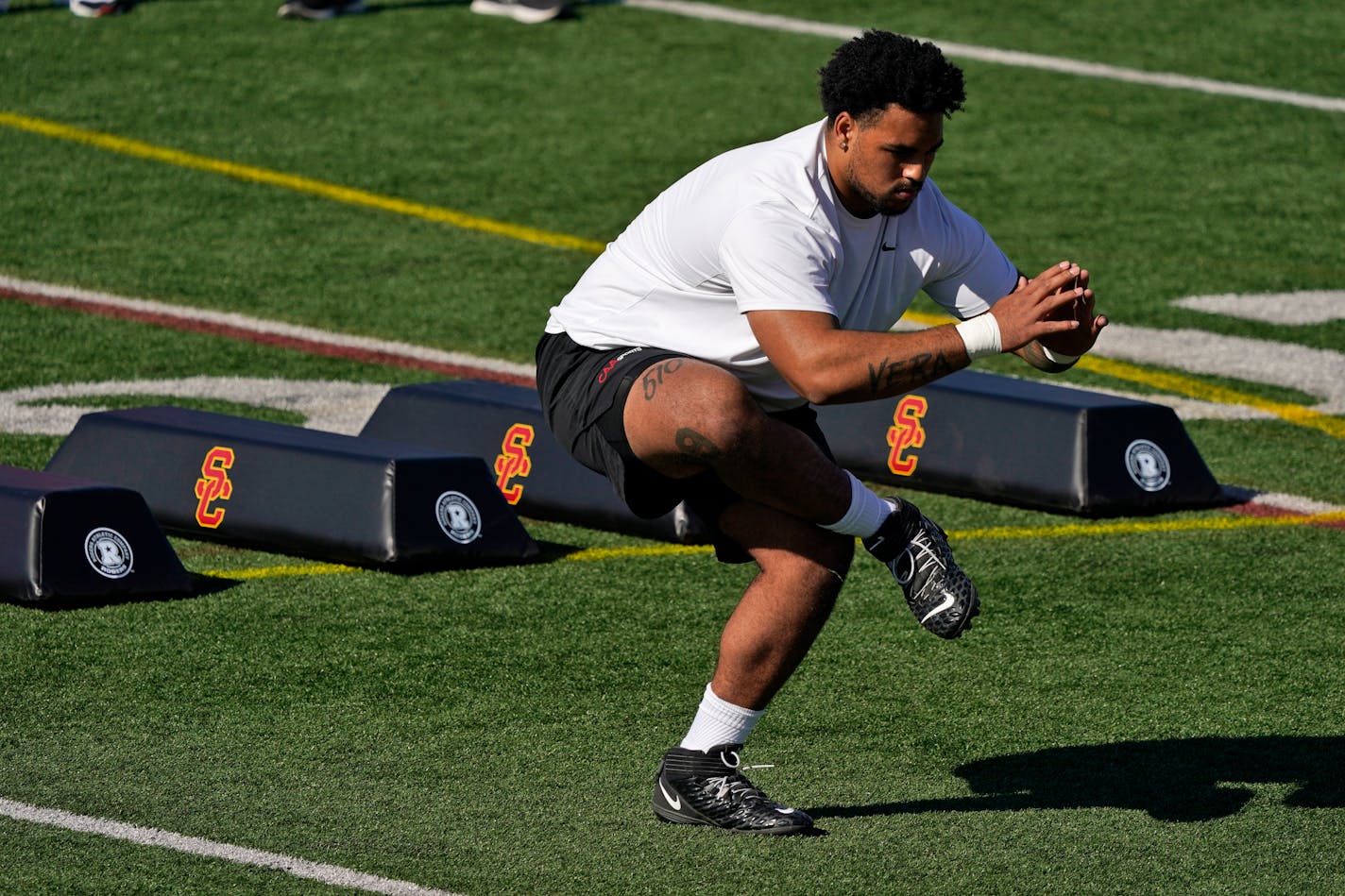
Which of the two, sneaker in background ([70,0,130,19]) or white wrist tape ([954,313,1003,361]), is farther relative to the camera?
sneaker in background ([70,0,130,19])

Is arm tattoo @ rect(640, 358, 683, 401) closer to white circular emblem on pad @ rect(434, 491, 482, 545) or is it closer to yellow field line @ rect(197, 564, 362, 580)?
white circular emblem on pad @ rect(434, 491, 482, 545)

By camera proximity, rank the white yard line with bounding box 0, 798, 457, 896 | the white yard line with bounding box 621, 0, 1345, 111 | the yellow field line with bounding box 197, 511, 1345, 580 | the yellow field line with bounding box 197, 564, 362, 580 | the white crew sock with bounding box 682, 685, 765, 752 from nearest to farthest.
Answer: the white yard line with bounding box 0, 798, 457, 896 < the white crew sock with bounding box 682, 685, 765, 752 < the yellow field line with bounding box 197, 564, 362, 580 < the yellow field line with bounding box 197, 511, 1345, 580 < the white yard line with bounding box 621, 0, 1345, 111

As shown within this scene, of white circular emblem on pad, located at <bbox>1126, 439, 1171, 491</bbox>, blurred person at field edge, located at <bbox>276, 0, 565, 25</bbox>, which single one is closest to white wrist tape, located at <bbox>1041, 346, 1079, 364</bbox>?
white circular emblem on pad, located at <bbox>1126, 439, 1171, 491</bbox>

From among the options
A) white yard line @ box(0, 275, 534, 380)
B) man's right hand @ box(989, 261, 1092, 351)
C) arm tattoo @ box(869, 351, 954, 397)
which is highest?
man's right hand @ box(989, 261, 1092, 351)

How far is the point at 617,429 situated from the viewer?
5.20 meters

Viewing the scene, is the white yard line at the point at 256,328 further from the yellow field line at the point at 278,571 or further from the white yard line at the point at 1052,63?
the white yard line at the point at 1052,63

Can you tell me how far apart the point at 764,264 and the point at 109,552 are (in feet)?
8.74

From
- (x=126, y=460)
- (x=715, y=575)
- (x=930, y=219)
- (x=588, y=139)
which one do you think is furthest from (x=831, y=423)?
(x=588, y=139)

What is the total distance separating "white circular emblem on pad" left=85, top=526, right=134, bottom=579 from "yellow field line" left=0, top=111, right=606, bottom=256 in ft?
17.9

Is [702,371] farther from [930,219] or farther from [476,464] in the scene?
[476,464]

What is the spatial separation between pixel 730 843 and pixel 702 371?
3.45 ft

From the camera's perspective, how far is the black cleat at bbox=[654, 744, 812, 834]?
510 cm

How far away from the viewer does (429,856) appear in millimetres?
4855

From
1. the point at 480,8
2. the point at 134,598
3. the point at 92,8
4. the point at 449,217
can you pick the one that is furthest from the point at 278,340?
the point at 480,8
